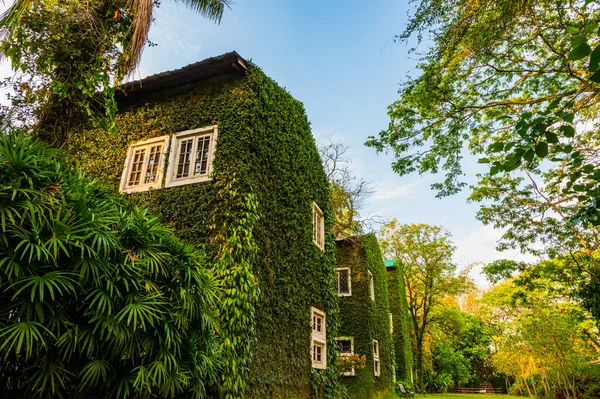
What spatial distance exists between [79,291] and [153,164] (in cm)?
543

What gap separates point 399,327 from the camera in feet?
75.9

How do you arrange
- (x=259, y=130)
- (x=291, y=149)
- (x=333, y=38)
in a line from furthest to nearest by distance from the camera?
(x=291, y=149), (x=333, y=38), (x=259, y=130)

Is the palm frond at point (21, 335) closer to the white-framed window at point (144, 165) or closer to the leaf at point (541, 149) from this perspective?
the leaf at point (541, 149)

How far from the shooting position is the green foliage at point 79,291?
3.22 metres

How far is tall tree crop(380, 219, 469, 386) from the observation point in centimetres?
2689

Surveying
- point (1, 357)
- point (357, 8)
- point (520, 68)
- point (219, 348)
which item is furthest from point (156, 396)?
point (520, 68)

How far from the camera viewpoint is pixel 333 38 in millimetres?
9156

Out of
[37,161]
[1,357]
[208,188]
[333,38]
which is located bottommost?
[1,357]

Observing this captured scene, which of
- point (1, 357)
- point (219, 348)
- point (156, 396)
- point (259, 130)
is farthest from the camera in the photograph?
point (259, 130)

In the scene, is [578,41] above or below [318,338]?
above

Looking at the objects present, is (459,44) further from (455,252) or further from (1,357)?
Answer: (455,252)

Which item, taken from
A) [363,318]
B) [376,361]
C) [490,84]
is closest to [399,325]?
[376,361]

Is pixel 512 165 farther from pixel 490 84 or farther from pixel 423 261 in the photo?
pixel 423 261

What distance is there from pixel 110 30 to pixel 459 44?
7443mm
